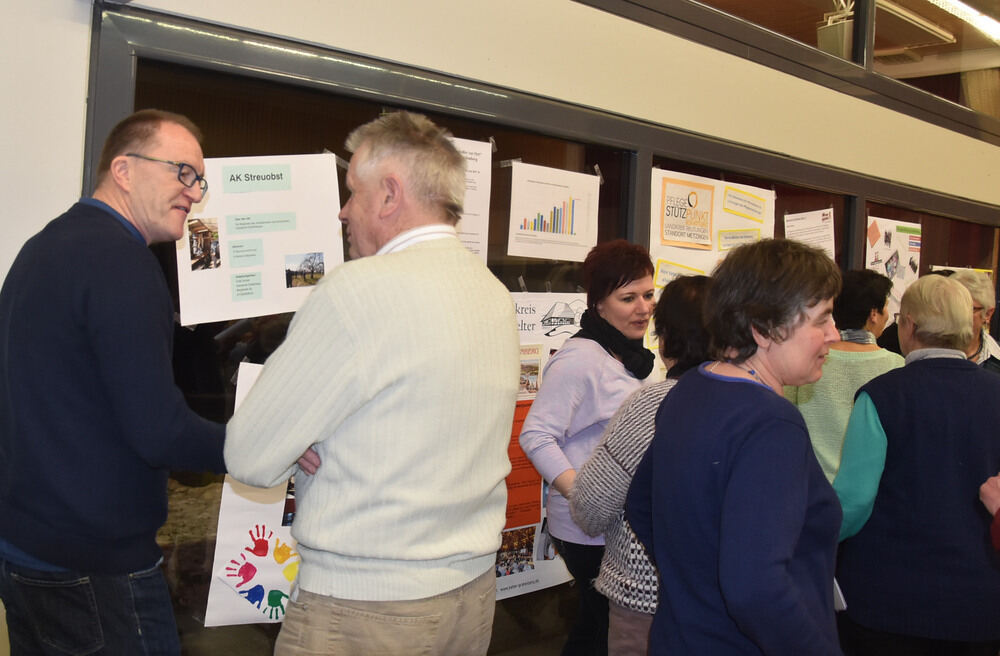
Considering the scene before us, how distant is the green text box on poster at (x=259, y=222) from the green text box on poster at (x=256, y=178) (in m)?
0.07

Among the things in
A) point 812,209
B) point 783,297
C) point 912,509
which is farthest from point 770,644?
point 812,209

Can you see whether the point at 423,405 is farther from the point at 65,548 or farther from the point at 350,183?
the point at 65,548

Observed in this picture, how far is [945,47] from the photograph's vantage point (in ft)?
16.4

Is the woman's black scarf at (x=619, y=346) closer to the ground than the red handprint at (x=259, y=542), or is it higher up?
higher up

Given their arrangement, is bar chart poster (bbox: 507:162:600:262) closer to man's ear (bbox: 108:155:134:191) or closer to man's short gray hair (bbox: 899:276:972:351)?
man's short gray hair (bbox: 899:276:972:351)

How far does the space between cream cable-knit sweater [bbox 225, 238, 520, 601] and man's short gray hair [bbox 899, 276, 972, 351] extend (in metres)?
1.40

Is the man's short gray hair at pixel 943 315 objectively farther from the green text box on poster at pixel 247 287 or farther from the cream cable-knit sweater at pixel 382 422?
the green text box on poster at pixel 247 287

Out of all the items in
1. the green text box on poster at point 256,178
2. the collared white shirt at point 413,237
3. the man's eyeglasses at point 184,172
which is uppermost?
the green text box on poster at point 256,178

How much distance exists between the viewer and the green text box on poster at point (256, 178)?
215cm

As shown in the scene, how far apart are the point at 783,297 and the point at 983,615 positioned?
1.14 meters

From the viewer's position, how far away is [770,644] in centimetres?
128

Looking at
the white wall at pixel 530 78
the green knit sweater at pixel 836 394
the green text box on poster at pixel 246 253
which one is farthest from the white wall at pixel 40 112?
the green knit sweater at pixel 836 394

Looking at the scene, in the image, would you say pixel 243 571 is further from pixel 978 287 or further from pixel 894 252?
pixel 894 252

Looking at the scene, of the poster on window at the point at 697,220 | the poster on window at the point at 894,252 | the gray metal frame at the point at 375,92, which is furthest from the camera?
the poster on window at the point at 894,252
